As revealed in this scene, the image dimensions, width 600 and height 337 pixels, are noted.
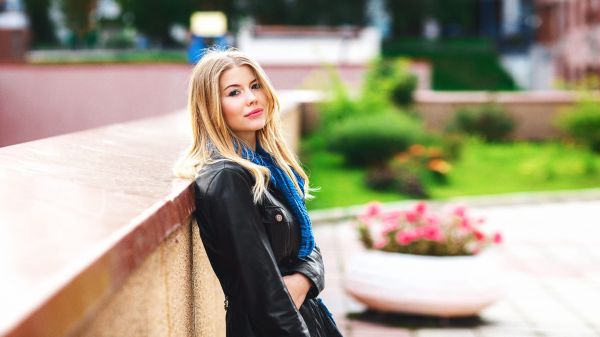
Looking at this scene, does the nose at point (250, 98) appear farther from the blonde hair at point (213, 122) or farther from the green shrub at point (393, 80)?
the green shrub at point (393, 80)

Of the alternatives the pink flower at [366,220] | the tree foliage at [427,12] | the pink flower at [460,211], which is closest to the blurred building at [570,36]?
the tree foliage at [427,12]

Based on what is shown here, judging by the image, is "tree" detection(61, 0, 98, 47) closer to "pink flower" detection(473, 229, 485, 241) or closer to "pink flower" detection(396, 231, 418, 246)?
"pink flower" detection(396, 231, 418, 246)

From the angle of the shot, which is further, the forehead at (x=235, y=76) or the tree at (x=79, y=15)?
the tree at (x=79, y=15)

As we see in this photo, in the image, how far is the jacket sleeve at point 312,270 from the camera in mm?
2772

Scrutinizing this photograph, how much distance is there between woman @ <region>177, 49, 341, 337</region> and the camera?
2.41 metres

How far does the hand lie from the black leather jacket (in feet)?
0.36

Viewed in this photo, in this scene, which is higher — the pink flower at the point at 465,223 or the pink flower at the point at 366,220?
the pink flower at the point at 465,223

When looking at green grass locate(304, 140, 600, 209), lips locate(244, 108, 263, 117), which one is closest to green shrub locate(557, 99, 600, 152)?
green grass locate(304, 140, 600, 209)

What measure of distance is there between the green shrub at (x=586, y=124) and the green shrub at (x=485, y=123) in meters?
1.37

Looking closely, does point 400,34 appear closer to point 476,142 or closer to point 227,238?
point 476,142

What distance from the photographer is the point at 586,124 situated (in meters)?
17.5

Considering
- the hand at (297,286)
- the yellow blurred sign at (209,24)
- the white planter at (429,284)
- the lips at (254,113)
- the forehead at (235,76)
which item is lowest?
the white planter at (429,284)

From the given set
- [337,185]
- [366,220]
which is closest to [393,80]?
[337,185]

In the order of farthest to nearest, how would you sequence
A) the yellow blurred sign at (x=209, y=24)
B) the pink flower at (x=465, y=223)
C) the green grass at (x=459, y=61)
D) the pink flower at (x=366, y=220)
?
1. the green grass at (x=459, y=61)
2. the yellow blurred sign at (x=209, y=24)
3. the pink flower at (x=366, y=220)
4. the pink flower at (x=465, y=223)
